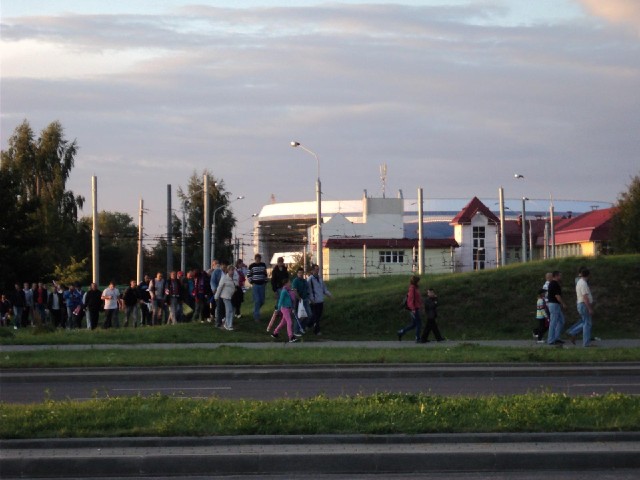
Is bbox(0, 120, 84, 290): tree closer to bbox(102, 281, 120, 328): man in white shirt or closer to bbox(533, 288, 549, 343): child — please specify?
bbox(102, 281, 120, 328): man in white shirt

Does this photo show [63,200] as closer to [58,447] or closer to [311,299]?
[311,299]

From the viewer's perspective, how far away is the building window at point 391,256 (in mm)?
91562

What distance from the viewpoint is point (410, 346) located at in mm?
23578

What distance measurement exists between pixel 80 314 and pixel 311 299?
999cm

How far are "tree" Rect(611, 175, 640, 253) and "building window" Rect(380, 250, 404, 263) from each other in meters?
23.4

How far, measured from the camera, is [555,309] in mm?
23625

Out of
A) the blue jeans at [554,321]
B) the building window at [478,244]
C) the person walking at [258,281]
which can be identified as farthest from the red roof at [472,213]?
the blue jeans at [554,321]

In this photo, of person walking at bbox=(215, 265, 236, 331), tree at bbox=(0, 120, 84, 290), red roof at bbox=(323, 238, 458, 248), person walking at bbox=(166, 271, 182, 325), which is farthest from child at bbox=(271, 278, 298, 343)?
red roof at bbox=(323, 238, 458, 248)

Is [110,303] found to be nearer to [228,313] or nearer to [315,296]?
[228,313]

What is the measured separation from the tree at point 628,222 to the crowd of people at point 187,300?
4026 cm

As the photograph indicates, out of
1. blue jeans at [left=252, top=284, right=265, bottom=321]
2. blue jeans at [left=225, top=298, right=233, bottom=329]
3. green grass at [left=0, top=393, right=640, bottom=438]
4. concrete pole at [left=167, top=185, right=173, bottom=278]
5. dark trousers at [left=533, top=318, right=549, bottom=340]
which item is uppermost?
concrete pole at [left=167, top=185, right=173, bottom=278]

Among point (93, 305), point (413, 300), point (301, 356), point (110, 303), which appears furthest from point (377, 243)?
point (301, 356)

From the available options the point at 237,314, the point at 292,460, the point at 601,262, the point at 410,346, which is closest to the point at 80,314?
the point at 237,314

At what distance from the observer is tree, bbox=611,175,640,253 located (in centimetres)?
6706
